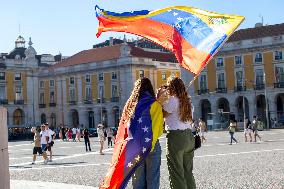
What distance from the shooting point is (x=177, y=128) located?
592cm

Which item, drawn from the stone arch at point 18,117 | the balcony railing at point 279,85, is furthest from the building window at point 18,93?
the balcony railing at point 279,85

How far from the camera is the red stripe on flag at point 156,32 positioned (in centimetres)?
669

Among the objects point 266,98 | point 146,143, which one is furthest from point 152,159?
point 266,98

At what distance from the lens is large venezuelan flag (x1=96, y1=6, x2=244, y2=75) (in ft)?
21.7

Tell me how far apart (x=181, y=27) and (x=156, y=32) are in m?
0.33

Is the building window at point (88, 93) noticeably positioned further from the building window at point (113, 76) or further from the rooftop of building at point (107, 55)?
the building window at point (113, 76)

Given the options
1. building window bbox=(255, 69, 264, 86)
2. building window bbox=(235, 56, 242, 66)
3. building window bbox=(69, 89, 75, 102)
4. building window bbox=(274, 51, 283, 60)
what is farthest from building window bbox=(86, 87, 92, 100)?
building window bbox=(274, 51, 283, 60)

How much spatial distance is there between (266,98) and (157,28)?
4786 centimetres

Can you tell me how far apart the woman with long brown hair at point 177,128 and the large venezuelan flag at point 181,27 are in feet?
2.14

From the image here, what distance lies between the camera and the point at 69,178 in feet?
37.5

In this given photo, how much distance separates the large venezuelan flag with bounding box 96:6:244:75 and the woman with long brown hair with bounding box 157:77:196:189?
65cm

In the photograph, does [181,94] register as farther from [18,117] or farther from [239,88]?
[18,117]

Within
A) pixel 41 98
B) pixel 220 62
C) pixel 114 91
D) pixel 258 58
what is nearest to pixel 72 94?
pixel 41 98

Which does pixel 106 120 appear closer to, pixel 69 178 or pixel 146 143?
pixel 69 178
